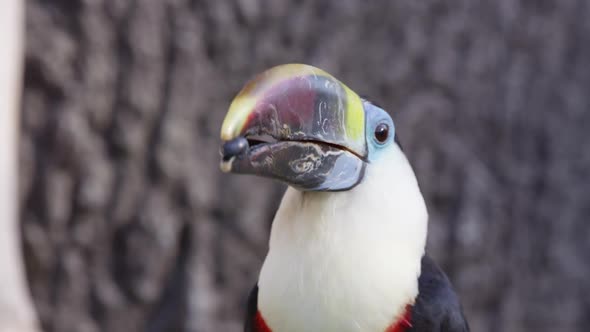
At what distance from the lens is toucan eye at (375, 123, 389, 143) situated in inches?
59.4

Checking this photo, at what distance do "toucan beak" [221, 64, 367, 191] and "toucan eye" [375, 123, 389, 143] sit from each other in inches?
1.5

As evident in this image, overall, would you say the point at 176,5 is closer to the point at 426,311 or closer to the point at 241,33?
the point at 241,33

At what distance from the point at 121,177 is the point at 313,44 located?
2.68ft

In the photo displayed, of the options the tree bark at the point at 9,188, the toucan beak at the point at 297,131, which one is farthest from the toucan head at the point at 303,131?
the tree bark at the point at 9,188

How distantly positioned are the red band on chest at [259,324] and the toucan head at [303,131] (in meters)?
0.28

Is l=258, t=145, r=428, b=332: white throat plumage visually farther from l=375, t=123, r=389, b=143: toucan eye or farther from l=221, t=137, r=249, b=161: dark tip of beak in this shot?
l=221, t=137, r=249, b=161: dark tip of beak

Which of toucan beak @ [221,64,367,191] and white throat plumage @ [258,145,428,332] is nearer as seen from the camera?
toucan beak @ [221,64,367,191]

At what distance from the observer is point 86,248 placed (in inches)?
123

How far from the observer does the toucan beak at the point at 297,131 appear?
1255 mm

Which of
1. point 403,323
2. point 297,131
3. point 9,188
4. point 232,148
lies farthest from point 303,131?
point 9,188

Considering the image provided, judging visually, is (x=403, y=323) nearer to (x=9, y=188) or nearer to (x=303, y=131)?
(x=303, y=131)

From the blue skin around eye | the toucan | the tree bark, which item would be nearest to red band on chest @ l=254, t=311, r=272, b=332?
the toucan

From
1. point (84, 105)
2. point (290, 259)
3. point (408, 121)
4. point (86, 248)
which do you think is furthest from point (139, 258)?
point (290, 259)

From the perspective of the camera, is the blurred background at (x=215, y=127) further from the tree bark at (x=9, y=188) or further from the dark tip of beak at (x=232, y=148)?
the dark tip of beak at (x=232, y=148)
